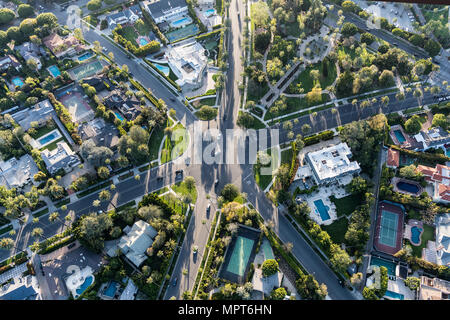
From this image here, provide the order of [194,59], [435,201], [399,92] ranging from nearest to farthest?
[435,201] → [399,92] → [194,59]

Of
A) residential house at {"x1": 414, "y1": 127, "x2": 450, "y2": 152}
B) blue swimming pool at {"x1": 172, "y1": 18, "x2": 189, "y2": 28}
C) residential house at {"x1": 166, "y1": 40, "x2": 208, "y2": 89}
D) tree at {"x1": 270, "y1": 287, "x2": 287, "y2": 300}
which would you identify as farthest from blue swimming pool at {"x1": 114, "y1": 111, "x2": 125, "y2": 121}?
residential house at {"x1": 414, "y1": 127, "x2": 450, "y2": 152}

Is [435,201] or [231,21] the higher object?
[231,21]

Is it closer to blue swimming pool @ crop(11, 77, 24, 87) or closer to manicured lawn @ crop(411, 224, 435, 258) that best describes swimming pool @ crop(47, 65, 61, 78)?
blue swimming pool @ crop(11, 77, 24, 87)

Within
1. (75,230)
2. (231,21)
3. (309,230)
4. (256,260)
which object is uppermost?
(231,21)

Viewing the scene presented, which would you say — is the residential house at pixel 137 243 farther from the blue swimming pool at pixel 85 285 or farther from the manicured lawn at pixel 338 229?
the manicured lawn at pixel 338 229

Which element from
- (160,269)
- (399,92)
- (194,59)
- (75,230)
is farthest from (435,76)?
(75,230)

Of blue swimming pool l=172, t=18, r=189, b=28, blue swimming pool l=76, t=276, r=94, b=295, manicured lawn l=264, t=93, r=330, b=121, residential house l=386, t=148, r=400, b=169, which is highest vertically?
blue swimming pool l=172, t=18, r=189, b=28

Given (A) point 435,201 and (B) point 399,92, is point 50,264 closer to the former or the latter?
(A) point 435,201

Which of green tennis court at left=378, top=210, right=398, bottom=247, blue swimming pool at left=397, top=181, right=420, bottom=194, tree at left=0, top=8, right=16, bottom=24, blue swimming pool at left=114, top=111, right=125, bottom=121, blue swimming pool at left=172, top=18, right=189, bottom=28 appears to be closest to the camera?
green tennis court at left=378, top=210, right=398, bottom=247
